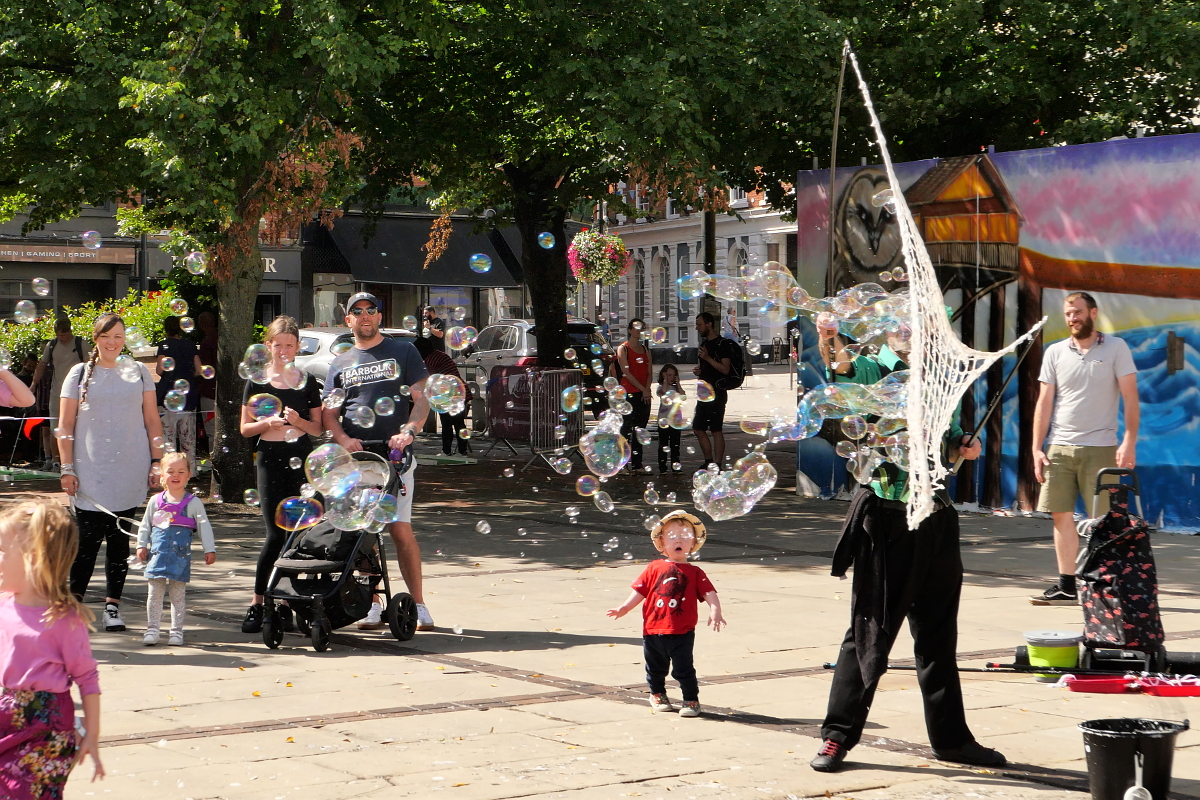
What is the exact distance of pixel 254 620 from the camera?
854 centimetres

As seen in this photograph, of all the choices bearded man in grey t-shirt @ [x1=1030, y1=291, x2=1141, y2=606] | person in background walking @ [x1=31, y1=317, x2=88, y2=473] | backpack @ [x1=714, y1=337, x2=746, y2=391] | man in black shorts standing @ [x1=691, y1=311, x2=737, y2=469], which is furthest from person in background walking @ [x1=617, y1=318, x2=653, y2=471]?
bearded man in grey t-shirt @ [x1=1030, y1=291, x2=1141, y2=606]

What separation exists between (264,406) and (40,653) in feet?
15.1

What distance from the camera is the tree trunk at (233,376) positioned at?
1477cm

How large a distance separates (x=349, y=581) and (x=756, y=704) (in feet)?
8.25

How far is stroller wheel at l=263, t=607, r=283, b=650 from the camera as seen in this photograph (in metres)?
8.07

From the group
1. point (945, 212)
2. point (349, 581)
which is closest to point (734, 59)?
point (945, 212)

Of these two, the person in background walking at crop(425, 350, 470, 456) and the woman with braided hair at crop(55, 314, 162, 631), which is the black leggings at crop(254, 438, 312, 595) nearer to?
the woman with braided hair at crop(55, 314, 162, 631)

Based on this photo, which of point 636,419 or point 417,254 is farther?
point 417,254

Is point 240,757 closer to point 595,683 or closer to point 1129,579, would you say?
point 595,683

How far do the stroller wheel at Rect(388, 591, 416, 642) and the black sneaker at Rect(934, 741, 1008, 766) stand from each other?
11.6 ft

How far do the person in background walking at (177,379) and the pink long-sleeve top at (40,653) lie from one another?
39.2 ft

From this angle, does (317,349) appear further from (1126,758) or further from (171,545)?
(1126,758)

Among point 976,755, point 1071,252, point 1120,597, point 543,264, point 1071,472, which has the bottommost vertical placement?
point 976,755

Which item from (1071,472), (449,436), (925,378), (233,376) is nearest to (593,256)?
(449,436)
